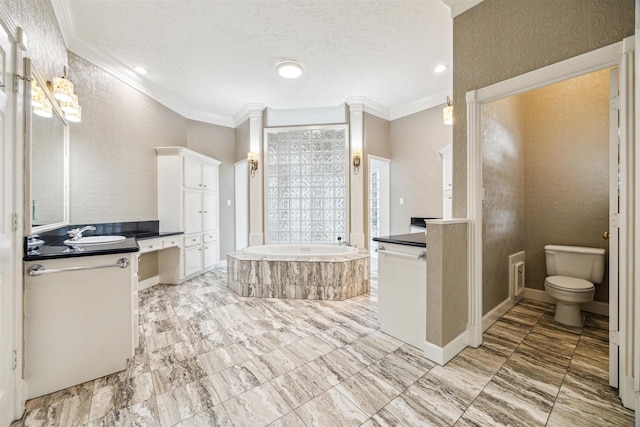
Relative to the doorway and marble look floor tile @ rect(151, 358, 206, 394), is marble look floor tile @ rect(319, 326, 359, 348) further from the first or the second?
the doorway

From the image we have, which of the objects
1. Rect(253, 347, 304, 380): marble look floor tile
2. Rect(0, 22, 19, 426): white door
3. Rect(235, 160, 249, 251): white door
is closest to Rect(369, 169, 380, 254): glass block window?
Rect(235, 160, 249, 251): white door

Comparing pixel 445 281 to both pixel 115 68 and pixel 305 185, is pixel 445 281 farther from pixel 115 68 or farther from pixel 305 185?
pixel 115 68

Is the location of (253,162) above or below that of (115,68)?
below

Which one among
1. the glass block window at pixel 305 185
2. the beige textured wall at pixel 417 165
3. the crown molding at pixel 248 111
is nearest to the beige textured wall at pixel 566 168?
the beige textured wall at pixel 417 165

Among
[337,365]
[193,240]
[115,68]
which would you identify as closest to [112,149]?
[115,68]

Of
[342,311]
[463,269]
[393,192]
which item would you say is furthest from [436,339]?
[393,192]

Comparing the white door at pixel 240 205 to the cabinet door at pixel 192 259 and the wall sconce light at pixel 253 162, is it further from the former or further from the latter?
the cabinet door at pixel 192 259

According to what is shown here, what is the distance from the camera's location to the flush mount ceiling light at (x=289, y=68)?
9.89 feet

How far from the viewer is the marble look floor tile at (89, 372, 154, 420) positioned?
1404 millimetres

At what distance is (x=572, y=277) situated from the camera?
255 cm

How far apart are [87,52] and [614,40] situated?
4.37m

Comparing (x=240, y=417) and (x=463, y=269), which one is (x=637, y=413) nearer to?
(x=463, y=269)

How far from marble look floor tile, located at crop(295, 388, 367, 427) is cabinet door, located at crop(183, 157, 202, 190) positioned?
3.39m

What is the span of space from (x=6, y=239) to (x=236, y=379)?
1419 mm
